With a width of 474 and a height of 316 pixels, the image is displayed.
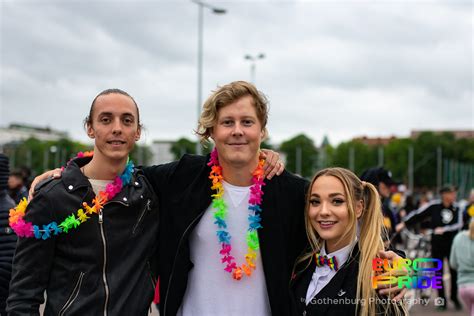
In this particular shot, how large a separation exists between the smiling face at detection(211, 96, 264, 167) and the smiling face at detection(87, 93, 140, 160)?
519mm

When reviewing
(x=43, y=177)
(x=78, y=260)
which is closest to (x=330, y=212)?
(x=78, y=260)

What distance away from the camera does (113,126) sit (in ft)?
9.88

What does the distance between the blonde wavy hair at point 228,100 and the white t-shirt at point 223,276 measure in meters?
0.41

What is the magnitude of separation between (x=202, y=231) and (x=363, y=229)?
977mm

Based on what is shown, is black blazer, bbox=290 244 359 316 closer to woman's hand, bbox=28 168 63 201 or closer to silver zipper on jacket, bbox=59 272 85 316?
silver zipper on jacket, bbox=59 272 85 316

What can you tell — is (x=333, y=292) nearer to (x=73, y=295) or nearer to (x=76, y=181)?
(x=73, y=295)

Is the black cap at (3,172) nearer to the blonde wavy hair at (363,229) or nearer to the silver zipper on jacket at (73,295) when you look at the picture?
the silver zipper on jacket at (73,295)

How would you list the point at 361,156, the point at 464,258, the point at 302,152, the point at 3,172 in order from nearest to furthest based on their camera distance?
the point at 3,172 < the point at 464,258 < the point at 361,156 < the point at 302,152

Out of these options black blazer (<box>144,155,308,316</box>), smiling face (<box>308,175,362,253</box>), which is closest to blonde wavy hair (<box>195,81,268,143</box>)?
black blazer (<box>144,155,308,316</box>)

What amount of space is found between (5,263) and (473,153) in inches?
3341

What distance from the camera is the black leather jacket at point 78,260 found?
2.83m

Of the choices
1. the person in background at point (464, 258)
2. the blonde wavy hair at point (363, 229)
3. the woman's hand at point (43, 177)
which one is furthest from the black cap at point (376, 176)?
the woman's hand at point (43, 177)

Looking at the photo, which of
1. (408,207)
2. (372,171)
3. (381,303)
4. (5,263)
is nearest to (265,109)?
(381,303)

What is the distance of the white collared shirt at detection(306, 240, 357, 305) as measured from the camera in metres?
3.16
